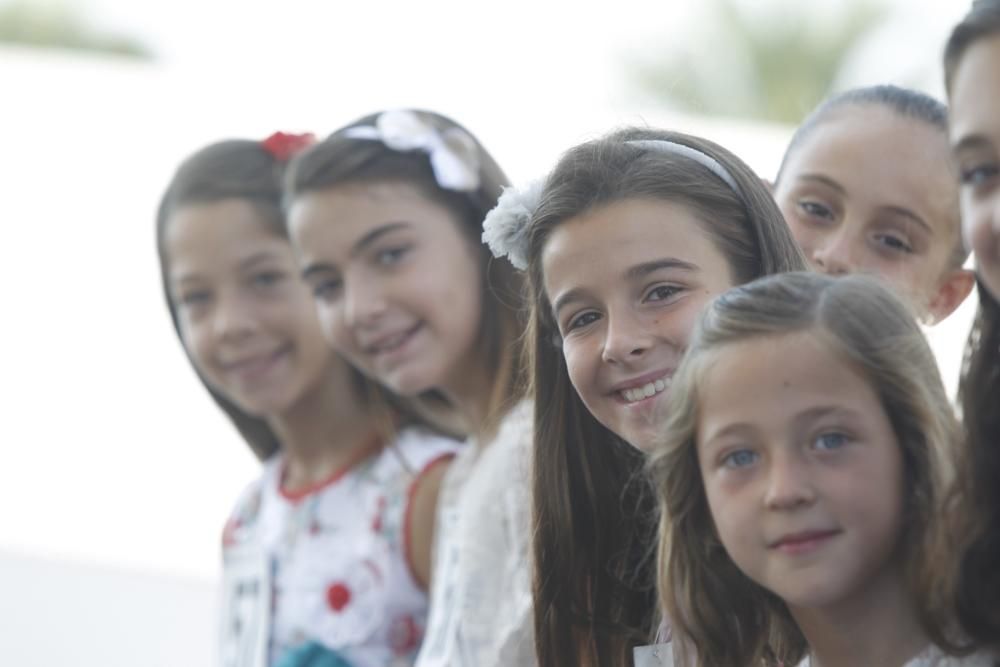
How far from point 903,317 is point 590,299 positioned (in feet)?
1.58

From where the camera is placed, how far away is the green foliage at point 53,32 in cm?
1554

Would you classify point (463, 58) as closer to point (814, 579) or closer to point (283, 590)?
point (283, 590)

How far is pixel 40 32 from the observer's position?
51.3ft

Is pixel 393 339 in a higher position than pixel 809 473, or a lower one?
higher

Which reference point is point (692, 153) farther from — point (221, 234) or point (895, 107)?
point (221, 234)

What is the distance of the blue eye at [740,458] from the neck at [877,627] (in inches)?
7.4

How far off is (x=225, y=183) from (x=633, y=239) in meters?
1.74

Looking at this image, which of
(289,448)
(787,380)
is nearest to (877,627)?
(787,380)

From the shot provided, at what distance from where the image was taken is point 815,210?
8.27 feet

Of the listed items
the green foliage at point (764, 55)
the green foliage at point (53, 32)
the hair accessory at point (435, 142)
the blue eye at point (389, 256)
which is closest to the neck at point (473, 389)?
the blue eye at point (389, 256)

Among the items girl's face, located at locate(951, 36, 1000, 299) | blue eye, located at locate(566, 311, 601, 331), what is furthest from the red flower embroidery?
girl's face, located at locate(951, 36, 1000, 299)

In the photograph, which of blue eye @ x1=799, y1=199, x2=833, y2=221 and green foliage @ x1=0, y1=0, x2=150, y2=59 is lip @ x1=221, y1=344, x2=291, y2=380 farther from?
green foliage @ x1=0, y1=0, x2=150, y2=59

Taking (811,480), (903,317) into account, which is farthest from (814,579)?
(903,317)

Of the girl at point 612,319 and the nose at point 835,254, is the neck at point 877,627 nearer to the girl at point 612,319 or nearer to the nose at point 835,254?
the girl at point 612,319
